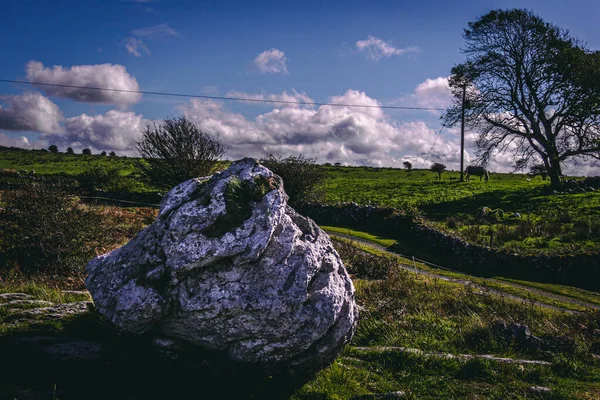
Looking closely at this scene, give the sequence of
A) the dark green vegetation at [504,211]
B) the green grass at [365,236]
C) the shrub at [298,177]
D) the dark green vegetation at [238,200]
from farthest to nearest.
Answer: the shrub at [298,177]
the green grass at [365,236]
the dark green vegetation at [504,211]
the dark green vegetation at [238,200]

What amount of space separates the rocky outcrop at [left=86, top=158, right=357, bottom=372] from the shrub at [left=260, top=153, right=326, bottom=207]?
23488mm

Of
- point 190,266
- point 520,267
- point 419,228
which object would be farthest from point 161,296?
point 419,228

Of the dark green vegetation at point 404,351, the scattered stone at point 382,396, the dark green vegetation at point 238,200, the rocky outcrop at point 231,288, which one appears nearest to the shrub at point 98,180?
the dark green vegetation at point 404,351

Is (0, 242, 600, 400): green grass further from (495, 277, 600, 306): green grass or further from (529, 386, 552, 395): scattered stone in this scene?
(495, 277, 600, 306): green grass

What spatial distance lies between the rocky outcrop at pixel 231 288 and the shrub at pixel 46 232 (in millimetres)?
10324

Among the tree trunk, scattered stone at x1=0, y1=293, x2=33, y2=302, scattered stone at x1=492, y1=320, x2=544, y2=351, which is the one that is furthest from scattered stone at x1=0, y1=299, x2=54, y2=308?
the tree trunk

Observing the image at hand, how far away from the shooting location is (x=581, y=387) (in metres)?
6.81

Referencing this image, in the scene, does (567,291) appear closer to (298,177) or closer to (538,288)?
(538,288)

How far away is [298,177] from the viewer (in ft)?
103

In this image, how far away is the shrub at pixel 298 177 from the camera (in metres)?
30.7

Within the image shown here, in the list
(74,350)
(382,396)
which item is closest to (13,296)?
(74,350)

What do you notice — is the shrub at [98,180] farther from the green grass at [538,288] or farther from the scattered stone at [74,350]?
the scattered stone at [74,350]

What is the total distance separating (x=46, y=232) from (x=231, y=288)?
12956 mm

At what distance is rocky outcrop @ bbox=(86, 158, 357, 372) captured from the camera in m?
6.23
